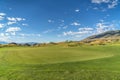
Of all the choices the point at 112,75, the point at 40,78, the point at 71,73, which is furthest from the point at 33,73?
the point at 112,75

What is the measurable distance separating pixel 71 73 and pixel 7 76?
8.28 meters

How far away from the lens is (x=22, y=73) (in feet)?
91.9

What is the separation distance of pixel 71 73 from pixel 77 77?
8.73 feet

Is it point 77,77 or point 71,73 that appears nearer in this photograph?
point 77,77

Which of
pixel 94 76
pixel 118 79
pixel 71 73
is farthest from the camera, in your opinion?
pixel 71 73

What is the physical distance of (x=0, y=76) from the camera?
2652 cm

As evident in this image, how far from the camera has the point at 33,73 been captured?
28.0 m

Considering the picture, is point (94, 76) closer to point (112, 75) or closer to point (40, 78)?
point (112, 75)

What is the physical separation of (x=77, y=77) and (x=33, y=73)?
20.5 ft

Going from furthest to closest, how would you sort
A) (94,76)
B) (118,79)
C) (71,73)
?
(71,73), (94,76), (118,79)

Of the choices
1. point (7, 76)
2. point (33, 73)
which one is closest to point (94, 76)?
point (33, 73)

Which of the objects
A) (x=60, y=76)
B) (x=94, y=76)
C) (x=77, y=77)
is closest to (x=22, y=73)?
(x=60, y=76)

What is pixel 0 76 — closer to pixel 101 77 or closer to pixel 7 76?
pixel 7 76

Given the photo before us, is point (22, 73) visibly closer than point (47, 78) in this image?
No
